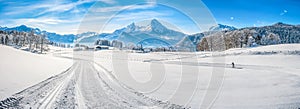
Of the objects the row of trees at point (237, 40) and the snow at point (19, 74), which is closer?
the snow at point (19, 74)

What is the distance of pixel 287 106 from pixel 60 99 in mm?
10721

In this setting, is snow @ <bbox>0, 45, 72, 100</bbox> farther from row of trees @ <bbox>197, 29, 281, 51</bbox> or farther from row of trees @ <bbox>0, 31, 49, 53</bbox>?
row of trees @ <bbox>0, 31, 49, 53</bbox>

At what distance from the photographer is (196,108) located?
1113cm

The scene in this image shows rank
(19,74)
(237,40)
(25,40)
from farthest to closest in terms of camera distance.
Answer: (25,40) < (237,40) < (19,74)

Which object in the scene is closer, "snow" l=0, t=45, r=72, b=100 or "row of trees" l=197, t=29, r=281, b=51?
"snow" l=0, t=45, r=72, b=100

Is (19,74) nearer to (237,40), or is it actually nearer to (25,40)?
(237,40)

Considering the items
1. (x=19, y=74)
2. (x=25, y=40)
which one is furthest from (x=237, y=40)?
(x=25, y=40)

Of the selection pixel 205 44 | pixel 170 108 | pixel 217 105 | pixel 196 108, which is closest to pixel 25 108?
pixel 170 108

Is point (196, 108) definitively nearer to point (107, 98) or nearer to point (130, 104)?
point (130, 104)

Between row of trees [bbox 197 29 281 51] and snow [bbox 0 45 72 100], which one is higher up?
row of trees [bbox 197 29 281 51]

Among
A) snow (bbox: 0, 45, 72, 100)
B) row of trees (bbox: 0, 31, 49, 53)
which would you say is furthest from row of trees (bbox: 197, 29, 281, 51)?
row of trees (bbox: 0, 31, 49, 53)

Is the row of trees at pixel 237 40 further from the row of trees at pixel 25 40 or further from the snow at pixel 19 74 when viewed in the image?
the row of trees at pixel 25 40

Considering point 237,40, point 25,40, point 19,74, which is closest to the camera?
point 19,74

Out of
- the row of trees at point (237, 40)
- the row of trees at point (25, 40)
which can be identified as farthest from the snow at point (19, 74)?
the row of trees at point (25, 40)
